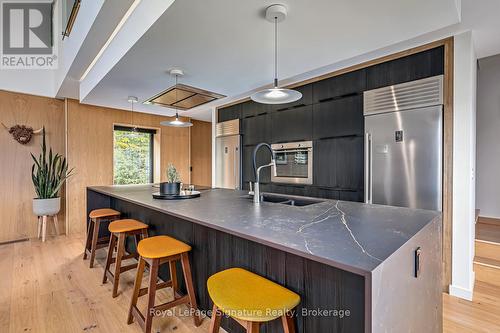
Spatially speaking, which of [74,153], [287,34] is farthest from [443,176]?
[74,153]

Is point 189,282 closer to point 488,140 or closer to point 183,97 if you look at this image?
point 183,97

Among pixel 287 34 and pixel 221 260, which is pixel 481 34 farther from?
pixel 221 260

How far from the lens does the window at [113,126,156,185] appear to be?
502 centimetres

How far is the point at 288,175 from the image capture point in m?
3.68

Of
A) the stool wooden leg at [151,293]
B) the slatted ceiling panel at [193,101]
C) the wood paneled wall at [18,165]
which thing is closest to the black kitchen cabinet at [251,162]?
the slatted ceiling panel at [193,101]

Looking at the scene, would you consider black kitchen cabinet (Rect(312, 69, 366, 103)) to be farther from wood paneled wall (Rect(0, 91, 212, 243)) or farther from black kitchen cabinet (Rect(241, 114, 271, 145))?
wood paneled wall (Rect(0, 91, 212, 243))

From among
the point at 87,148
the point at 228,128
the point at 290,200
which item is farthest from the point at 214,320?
the point at 87,148

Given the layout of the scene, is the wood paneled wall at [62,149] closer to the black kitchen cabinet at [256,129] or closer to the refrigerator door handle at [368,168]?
the black kitchen cabinet at [256,129]

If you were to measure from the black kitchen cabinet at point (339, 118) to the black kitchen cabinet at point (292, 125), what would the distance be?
0.11 m

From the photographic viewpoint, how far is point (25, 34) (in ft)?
12.3

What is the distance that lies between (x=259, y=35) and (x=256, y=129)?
84.7 inches

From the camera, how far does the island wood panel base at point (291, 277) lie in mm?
1078

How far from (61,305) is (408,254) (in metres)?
2.62

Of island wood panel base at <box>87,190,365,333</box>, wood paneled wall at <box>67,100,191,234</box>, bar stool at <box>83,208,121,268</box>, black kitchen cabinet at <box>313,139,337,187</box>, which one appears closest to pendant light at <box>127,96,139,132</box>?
wood paneled wall at <box>67,100,191,234</box>
